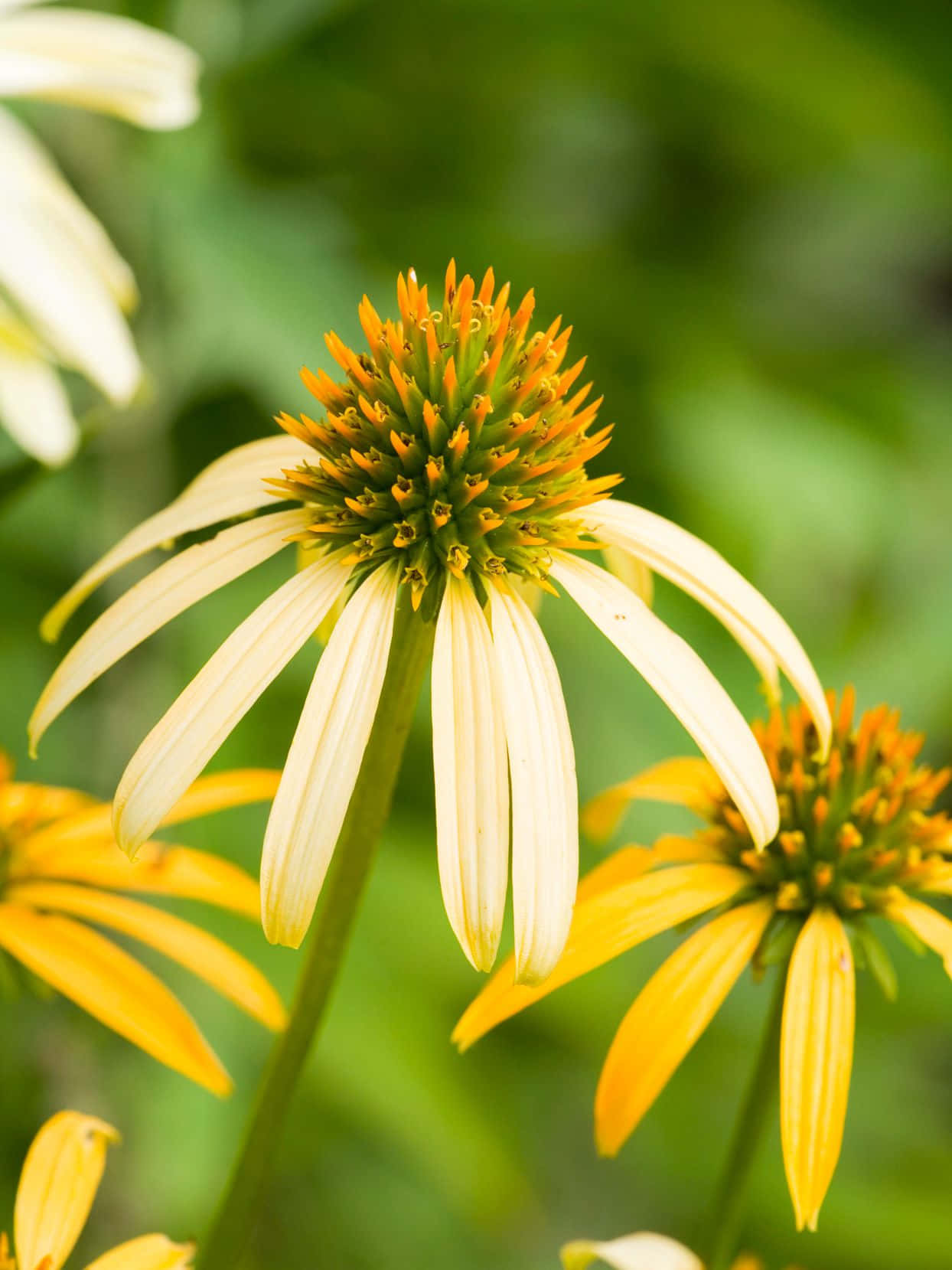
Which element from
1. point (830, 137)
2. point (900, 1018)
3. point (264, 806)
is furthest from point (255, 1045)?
point (830, 137)

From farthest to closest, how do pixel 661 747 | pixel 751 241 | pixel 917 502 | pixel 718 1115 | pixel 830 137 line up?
pixel 751 241, pixel 830 137, pixel 917 502, pixel 718 1115, pixel 661 747

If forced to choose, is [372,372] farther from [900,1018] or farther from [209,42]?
[900,1018]

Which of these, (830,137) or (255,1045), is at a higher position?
(830,137)

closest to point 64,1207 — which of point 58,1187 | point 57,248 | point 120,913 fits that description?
point 58,1187

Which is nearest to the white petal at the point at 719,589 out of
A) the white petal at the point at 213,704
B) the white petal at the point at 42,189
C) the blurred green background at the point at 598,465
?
the white petal at the point at 213,704

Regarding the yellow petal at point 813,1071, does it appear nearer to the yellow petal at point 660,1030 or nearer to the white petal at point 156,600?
the yellow petal at point 660,1030

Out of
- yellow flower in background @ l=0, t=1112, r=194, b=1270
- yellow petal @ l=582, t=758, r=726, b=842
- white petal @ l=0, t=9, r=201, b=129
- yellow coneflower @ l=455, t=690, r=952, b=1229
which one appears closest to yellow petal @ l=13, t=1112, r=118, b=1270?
yellow flower in background @ l=0, t=1112, r=194, b=1270

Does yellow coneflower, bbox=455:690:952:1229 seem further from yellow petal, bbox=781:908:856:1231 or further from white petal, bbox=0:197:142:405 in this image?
white petal, bbox=0:197:142:405
